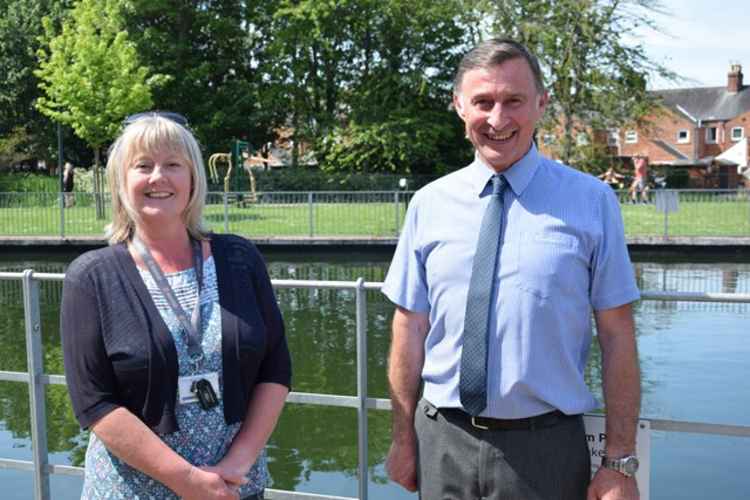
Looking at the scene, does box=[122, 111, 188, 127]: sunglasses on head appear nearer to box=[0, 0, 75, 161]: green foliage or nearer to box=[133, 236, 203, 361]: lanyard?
box=[133, 236, 203, 361]: lanyard

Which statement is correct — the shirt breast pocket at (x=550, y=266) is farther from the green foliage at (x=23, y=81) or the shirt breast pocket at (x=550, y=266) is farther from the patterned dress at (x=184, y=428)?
→ the green foliage at (x=23, y=81)

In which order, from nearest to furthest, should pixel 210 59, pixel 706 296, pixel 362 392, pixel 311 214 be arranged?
pixel 706 296, pixel 362 392, pixel 311 214, pixel 210 59

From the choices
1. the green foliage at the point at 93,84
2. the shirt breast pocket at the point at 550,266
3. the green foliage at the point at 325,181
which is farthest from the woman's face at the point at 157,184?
the green foliage at the point at 325,181

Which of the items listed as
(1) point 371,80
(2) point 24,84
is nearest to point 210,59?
(1) point 371,80

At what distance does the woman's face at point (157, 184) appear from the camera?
2.21 meters

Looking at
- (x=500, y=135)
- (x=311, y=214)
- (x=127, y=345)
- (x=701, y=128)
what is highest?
(x=701, y=128)

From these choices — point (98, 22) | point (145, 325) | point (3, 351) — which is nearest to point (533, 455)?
point (145, 325)

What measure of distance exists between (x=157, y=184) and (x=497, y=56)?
3.17ft

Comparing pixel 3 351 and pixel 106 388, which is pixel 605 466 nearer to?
pixel 106 388

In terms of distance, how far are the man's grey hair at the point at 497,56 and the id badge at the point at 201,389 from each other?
1065 mm

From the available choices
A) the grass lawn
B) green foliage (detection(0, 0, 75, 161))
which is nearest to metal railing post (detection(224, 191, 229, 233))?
the grass lawn

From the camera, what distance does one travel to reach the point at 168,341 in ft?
6.97

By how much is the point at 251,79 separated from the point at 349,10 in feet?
22.9

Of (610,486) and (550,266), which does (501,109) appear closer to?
(550,266)
